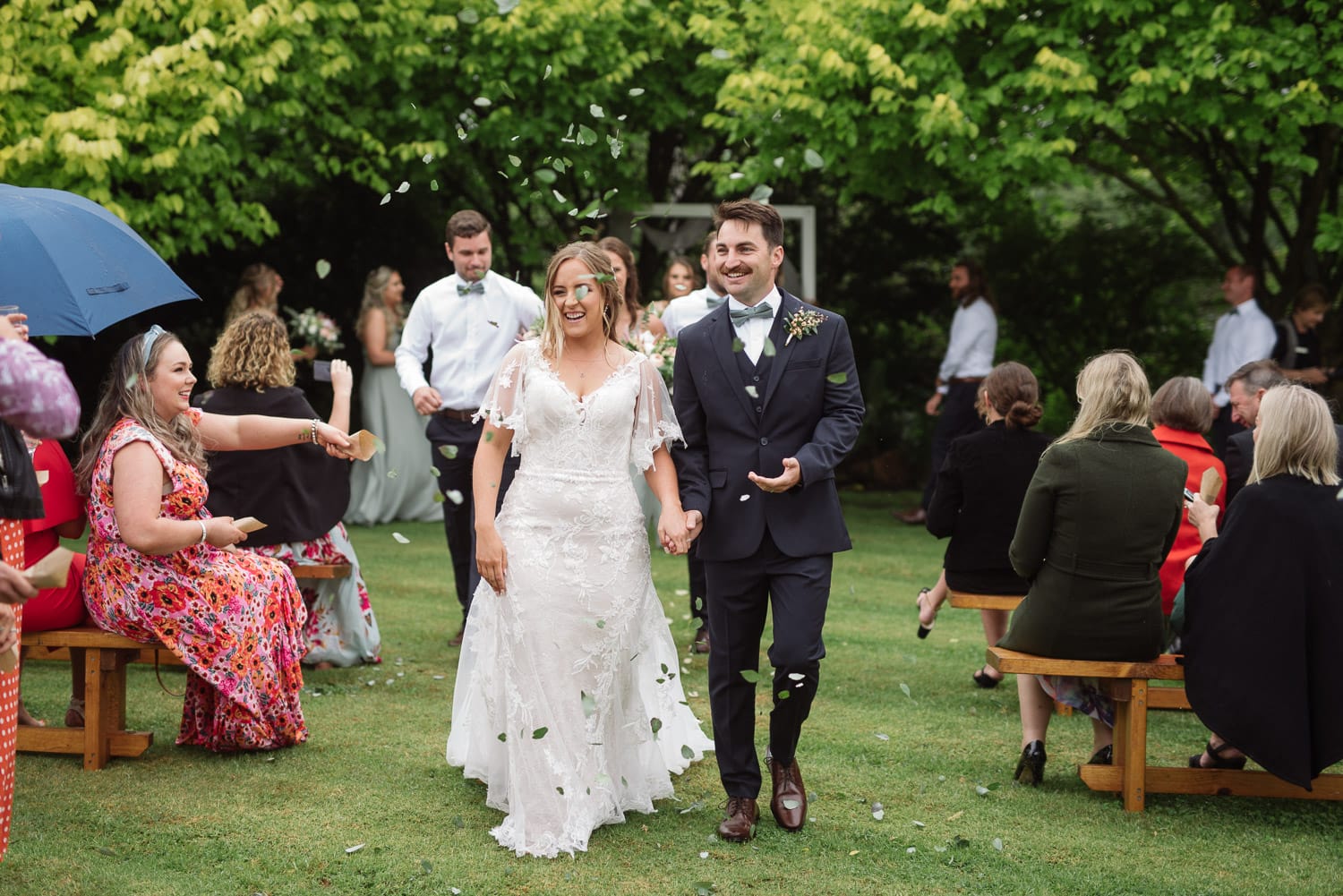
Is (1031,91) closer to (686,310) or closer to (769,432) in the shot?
(686,310)

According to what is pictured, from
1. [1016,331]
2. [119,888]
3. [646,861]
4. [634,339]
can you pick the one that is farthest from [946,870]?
[1016,331]

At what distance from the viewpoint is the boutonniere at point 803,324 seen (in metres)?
4.90

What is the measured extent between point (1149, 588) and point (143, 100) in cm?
912

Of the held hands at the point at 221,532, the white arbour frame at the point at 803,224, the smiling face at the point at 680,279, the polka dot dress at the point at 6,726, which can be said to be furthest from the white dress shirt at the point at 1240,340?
the polka dot dress at the point at 6,726

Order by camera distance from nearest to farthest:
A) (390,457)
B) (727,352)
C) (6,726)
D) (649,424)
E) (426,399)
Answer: (6,726), (727,352), (649,424), (426,399), (390,457)

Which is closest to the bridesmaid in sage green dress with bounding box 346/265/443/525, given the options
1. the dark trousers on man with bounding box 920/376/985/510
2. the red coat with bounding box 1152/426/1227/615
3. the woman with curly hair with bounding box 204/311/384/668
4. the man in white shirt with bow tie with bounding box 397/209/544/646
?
the dark trousers on man with bounding box 920/376/985/510

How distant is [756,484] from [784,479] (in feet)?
0.60

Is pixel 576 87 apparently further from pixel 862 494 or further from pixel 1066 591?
pixel 1066 591

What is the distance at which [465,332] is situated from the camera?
7.88m

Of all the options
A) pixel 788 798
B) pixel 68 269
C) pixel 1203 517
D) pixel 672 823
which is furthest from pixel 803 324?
pixel 68 269

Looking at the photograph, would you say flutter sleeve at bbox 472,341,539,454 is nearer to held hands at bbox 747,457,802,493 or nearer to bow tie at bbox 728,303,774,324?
bow tie at bbox 728,303,774,324

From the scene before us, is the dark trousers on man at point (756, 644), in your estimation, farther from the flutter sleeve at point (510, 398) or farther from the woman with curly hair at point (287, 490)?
the woman with curly hair at point (287, 490)

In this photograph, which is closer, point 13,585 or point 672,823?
point 13,585

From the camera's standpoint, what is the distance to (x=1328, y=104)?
37.4 feet
